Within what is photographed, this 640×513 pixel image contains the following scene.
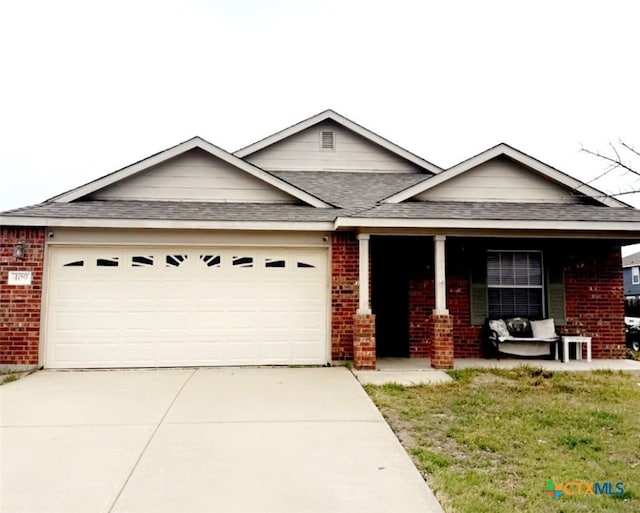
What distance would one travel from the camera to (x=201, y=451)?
4.25 metres

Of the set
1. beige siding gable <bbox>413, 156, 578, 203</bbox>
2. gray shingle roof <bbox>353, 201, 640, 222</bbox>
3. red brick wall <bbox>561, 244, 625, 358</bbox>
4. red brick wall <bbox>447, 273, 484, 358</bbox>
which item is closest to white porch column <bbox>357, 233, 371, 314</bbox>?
gray shingle roof <bbox>353, 201, 640, 222</bbox>

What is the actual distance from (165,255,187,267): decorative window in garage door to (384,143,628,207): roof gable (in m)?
4.54

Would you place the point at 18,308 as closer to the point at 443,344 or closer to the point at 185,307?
the point at 185,307

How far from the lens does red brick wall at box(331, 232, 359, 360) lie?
8328 mm

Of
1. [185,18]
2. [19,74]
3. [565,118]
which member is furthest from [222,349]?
[19,74]

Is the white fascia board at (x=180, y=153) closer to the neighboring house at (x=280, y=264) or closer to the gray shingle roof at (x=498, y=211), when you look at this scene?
the neighboring house at (x=280, y=264)

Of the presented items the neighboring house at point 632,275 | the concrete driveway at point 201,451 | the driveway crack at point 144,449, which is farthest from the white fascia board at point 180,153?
the neighboring house at point 632,275

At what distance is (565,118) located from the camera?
5.54 metres

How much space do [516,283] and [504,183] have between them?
210 cm

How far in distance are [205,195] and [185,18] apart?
6.71 m

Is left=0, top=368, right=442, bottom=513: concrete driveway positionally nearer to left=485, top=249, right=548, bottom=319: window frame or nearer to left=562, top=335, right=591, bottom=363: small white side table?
left=485, top=249, right=548, bottom=319: window frame

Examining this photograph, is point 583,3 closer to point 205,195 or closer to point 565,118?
point 565,118

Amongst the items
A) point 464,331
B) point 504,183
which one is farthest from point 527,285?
point 504,183

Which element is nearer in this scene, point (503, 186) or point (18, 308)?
point (18, 308)
